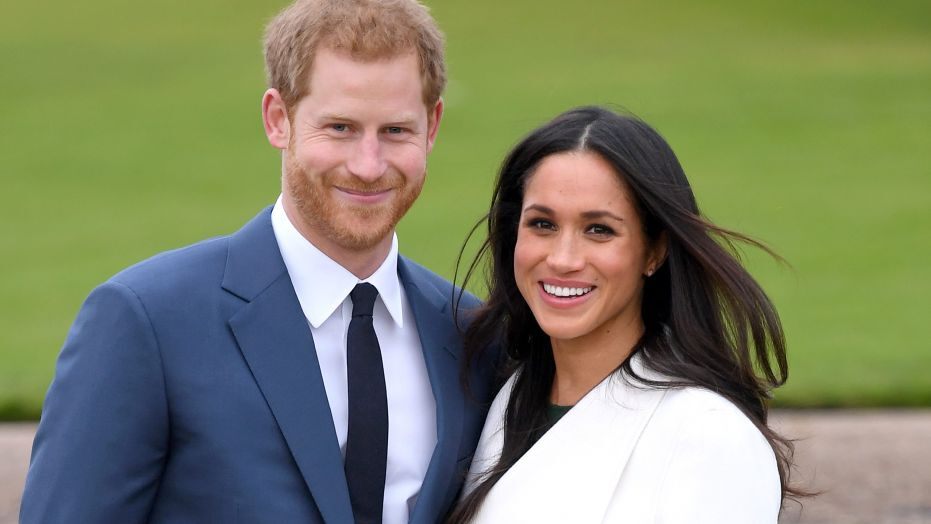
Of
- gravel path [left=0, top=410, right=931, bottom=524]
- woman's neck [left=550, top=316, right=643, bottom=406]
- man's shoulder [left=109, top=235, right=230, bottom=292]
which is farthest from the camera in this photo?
gravel path [left=0, top=410, right=931, bottom=524]

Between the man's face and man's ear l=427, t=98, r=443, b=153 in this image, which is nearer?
the man's face

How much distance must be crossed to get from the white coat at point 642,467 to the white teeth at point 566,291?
0.25 m

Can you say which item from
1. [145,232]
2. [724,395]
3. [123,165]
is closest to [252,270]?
[724,395]

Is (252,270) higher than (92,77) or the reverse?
higher

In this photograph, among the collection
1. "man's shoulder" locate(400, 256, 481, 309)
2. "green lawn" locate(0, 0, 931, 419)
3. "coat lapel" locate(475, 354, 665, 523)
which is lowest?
"green lawn" locate(0, 0, 931, 419)

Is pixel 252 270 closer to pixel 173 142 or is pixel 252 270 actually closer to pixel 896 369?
pixel 896 369

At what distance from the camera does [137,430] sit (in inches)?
125

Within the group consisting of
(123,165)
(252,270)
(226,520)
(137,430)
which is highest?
(252,270)

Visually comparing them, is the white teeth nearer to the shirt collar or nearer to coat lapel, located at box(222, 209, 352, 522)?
the shirt collar

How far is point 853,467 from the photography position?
7180 mm

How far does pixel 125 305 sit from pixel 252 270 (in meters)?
0.37

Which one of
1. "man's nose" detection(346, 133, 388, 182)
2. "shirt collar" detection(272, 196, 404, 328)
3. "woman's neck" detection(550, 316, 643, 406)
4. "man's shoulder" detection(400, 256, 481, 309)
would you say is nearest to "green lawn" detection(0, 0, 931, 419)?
"man's shoulder" detection(400, 256, 481, 309)

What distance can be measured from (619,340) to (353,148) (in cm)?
90

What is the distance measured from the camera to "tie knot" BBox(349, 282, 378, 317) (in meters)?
3.57
